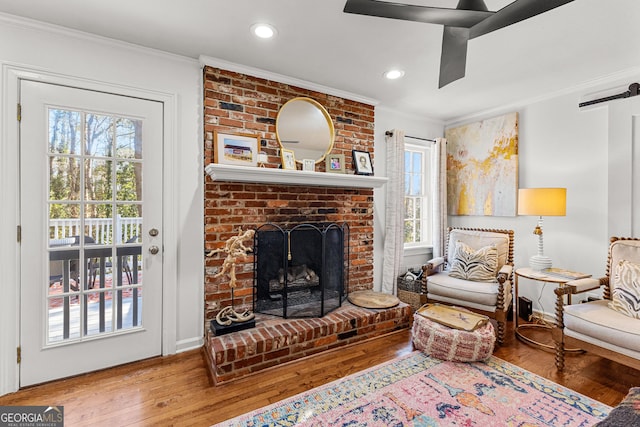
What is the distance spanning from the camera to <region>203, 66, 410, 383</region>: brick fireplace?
223cm

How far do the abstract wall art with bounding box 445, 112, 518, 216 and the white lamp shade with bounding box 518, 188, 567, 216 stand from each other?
676 mm

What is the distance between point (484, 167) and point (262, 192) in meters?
2.81

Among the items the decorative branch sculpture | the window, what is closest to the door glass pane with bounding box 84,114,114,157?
the decorative branch sculpture

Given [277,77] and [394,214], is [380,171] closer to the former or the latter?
[394,214]

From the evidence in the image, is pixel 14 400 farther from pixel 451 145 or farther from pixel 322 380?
pixel 451 145

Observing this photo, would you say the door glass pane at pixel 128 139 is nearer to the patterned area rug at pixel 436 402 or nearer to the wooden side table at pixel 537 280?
the patterned area rug at pixel 436 402

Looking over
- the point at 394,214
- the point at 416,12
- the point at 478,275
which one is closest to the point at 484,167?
the point at 394,214

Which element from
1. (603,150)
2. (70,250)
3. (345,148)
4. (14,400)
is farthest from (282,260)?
(603,150)

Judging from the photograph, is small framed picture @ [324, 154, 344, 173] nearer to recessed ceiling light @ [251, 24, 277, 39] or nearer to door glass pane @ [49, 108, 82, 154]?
recessed ceiling light @ [251, 24, 277, 39]

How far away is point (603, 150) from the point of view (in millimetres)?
2814

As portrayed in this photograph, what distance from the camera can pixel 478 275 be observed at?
3.00m

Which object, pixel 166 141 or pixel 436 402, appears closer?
pixel 436 402

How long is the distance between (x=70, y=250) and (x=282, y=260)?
1624mm

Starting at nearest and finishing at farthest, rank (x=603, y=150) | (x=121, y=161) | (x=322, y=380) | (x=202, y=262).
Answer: (x=322, y=380) < (x=121, y=161) < (x=202, y=262) < (x=603, y=150)
